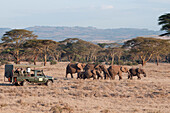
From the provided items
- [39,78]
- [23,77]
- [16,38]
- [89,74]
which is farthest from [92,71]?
[16,38]

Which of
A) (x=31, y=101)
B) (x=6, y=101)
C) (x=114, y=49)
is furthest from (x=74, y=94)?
(x=114, y=49)

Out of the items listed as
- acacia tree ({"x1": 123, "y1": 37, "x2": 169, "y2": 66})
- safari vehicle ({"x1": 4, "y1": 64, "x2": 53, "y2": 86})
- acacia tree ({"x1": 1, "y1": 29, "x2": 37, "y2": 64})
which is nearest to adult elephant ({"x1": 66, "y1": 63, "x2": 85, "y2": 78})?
safari vehicle ({"x1": 4, "y1": 64, "x2": 53, "y2": 86})

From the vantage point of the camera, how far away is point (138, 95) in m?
17.1

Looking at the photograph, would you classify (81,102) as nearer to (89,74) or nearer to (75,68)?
(89,74)

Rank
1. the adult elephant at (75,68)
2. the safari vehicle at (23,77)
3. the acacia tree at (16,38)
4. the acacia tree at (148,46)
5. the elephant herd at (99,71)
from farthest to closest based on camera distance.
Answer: the acacia tree at (148,46) < the acacia tree at (16,38) < the adult elephant at (75,68) < the elephant herd at (99,71) < the safari vehicle at (23,77)

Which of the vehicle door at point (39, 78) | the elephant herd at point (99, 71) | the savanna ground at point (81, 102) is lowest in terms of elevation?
the savanna ground at point (81, 102)

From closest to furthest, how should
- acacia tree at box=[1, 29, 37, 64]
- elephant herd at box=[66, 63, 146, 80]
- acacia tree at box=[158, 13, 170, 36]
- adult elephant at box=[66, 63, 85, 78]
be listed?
1. elephant herd at box=[66, 63, 146, 80]
2. adult elephant at box=[66, 63, 85, 78]
3. acacia tree at box=[158, 13, 170, 36]
4. acacia tree at box=[1, 29, 37, 64]

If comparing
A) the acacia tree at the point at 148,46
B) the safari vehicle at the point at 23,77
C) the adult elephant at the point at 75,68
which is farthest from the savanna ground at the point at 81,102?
the acacia tree at the point at 148,46

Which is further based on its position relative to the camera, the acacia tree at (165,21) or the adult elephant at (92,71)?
the acacia tree at (165,21)

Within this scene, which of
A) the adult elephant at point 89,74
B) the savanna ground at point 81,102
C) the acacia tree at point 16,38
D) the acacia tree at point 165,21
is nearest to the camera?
the savanna ground at point 81,102

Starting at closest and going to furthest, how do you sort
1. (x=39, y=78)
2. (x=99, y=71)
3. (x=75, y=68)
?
(x=39, y=78), (x=99, y=71), (x=75, y=68)

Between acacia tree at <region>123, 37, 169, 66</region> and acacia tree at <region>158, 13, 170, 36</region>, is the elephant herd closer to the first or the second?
acacia tree at <region>158, 13, 170, 36</region>

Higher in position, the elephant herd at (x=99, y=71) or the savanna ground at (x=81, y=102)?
the elephant herd at (x=99, y=71)

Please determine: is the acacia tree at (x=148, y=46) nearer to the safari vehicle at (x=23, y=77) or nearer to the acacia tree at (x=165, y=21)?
the acacia tree at (x=165, y=21)
